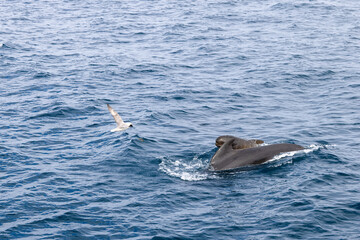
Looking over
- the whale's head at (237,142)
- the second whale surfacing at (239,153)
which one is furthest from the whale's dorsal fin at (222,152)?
the whale's head at (237,142)

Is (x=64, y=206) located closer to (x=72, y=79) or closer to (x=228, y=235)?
(x=228, y=235)

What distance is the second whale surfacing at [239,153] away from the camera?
2117 cm

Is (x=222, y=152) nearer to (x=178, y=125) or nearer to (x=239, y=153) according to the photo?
(x=239, y=153)

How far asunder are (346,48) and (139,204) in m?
27.1

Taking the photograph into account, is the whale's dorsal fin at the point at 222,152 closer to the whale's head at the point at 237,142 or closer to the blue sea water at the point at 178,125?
the whale's head at the point at 237,142

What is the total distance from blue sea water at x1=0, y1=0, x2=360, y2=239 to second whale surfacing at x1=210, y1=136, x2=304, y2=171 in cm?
37

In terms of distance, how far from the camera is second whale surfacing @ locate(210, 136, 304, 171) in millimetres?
21172

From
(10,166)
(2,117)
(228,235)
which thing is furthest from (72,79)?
(228,235)

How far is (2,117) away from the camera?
2823 cm

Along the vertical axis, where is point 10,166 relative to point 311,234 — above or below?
above

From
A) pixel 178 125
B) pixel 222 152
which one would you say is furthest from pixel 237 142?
pixel 178 125

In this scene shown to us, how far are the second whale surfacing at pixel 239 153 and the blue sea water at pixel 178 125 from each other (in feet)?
1.21

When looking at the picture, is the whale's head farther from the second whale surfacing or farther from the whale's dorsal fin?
the whale's dorsal fin

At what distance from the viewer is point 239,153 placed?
21.4 meters
